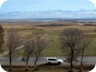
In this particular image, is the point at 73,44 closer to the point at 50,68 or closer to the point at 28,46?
the point at 50,68

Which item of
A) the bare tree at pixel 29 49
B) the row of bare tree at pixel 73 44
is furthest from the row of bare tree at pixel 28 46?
the row of bare tree at pixel 73 44

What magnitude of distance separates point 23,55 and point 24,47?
2.08 feet

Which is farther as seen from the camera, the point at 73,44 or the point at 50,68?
the point at 50,68

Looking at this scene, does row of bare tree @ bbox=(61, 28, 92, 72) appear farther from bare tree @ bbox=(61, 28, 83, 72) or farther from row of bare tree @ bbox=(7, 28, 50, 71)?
row of bare tree @ bbox=(7, 28, 50, 71)

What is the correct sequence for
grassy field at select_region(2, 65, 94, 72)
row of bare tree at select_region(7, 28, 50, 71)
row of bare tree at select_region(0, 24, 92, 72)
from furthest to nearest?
row of bare tree at select_region(7, 28, 50, 71), row of bare tree at select_region(0, 24, 92, 72), grassy field at select_region(2, 65, 94, 72)

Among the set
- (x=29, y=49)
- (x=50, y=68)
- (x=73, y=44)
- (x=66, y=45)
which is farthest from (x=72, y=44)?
(x=29, y=49)

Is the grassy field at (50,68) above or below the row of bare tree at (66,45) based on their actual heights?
below

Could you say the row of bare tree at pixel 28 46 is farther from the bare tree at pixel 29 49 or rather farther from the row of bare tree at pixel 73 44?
the row of bare tree at pixel 73 44

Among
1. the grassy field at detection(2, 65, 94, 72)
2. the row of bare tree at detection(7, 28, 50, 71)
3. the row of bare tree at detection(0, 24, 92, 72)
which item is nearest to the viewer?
the grassy field at detection(2, 65, 94, 72)

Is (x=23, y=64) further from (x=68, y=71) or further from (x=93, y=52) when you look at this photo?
(x=93, y=52)

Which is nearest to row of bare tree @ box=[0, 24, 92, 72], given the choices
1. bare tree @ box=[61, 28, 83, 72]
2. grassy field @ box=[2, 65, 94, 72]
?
bare tree @ box=[61, 28, 83, 72]

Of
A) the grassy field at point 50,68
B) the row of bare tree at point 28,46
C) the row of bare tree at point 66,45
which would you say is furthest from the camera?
the row of bare tree at point 28,46

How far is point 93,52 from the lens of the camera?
966 centimetres

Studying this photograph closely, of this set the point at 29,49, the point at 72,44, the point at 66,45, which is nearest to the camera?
the point at 72,44
